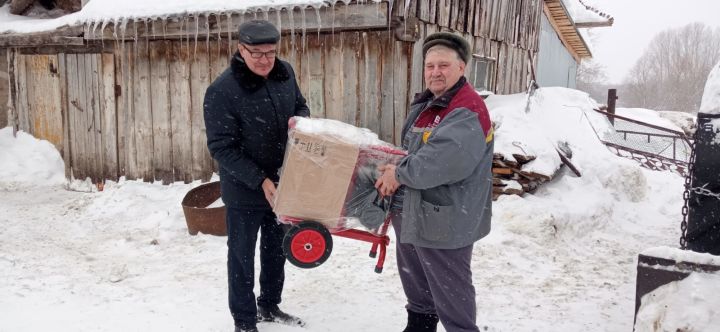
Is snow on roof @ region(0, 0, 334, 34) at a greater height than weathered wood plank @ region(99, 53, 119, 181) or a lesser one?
greater

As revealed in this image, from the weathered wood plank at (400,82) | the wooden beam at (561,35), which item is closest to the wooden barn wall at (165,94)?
the weathered wood plank at (400,82)

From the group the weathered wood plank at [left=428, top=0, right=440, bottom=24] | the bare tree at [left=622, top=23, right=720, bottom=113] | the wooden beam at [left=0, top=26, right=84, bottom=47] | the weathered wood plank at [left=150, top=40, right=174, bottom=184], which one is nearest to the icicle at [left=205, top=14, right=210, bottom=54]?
the weathered wood plank at [left=150, top=40, right=174, bottom=184]

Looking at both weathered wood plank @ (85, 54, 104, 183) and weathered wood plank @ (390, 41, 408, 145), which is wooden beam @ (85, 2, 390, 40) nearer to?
weathered wood plank @ (390, 41, 408, 145)

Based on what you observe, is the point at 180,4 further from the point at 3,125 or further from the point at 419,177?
the point at 419,177

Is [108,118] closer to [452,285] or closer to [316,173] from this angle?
[316,173]

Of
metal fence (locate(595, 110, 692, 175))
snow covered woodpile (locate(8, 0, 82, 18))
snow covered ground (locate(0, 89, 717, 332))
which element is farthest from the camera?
metal fence (locate(595, 110, 692, 175))

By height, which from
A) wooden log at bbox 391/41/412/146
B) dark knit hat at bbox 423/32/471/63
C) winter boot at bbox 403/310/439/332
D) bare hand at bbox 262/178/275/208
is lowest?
winter boot at bbox 403/310/439/332

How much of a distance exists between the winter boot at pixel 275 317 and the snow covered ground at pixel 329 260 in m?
0.09

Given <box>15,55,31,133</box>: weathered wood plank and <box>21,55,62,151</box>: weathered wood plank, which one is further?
<box>15,55,31,133</box>: weathered wood plank

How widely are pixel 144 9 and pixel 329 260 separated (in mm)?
4601

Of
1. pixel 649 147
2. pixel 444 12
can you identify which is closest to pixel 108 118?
pixel 444 12

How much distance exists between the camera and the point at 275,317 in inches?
141

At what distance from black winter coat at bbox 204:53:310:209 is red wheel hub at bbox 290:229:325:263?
400 millimetres

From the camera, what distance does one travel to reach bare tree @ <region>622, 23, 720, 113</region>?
51.0 m
